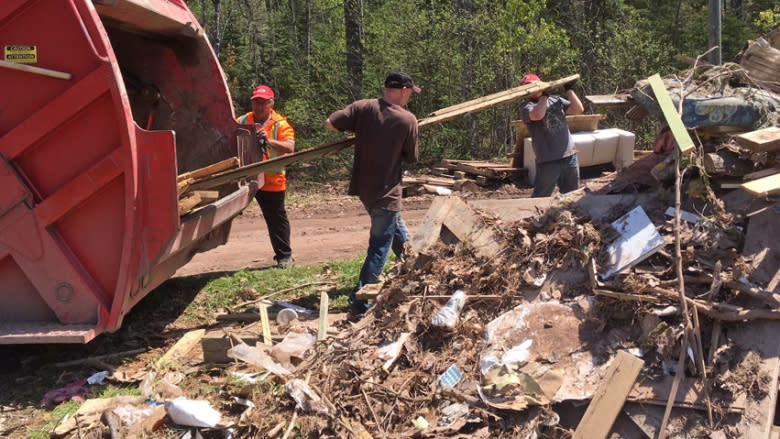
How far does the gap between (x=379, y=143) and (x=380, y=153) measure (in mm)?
75

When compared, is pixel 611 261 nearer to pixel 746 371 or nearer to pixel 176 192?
pixel 746 371

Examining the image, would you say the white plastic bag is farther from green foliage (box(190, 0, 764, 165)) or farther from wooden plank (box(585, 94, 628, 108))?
green foliage (box(190, 0, 764, 165))

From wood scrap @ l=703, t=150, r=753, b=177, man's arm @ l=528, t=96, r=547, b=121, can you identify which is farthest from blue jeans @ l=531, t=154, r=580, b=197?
wood scrap @ l=703, t=150, r=753, b=177

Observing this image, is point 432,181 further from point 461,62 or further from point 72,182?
point 72,182

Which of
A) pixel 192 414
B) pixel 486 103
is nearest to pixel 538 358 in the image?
pixel 192 414

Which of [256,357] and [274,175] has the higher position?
[274,175]

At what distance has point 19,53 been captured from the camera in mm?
3803

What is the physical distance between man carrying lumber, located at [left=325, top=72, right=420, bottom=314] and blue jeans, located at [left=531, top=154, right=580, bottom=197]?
1426 millimetres

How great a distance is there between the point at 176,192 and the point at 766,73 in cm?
397

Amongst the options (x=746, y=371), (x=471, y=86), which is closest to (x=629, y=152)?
(x=471, y=86)

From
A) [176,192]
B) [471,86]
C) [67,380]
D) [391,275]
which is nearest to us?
[176,192]

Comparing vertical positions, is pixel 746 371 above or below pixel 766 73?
below

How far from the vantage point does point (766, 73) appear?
452cm

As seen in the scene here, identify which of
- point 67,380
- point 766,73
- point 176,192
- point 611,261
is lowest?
point 67,380
